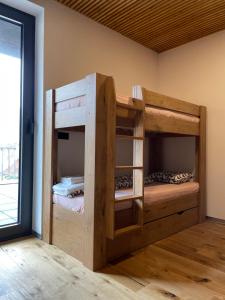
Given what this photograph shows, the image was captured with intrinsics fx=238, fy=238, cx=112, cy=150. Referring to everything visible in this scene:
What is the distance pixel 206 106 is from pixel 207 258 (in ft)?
6.29

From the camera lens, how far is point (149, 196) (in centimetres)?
219

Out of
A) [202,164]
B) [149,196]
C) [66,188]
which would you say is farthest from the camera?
[202,164]

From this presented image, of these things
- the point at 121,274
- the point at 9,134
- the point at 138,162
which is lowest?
the point at 121,274

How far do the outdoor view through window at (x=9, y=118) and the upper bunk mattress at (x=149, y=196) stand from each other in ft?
1.78

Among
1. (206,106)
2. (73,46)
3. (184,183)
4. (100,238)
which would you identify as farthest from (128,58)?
(100,238)

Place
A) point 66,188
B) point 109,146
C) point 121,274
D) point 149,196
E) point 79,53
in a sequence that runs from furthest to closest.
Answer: point 79,53
point 149,196
point 66,188
point 109,146
point 121,274

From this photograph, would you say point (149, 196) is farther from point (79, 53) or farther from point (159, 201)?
point (79, 53)

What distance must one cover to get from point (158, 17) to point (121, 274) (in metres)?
2.62

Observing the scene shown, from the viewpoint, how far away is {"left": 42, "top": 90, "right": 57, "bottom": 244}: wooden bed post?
219cm

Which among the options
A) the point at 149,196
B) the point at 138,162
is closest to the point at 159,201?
the point at 149,196

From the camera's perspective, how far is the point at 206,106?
311cm

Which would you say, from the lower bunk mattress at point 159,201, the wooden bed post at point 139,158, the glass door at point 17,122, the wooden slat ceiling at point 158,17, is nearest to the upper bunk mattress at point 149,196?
the lower bunk mattress at point 159,201

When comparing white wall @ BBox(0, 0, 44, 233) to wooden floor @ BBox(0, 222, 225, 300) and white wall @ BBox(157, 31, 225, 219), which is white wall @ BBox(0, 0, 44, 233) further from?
white wall @ BBox(157, 31, 225, 219)

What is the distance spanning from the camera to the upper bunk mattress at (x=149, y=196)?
192 cm
